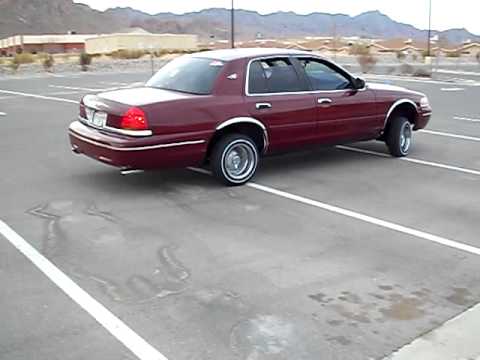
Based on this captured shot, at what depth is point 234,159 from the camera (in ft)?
28.9

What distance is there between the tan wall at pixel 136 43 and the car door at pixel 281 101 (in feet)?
205

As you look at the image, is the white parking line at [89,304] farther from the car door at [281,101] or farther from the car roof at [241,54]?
the car roof at [241,54]

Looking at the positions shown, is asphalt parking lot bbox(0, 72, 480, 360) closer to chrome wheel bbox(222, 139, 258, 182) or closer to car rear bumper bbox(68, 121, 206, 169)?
chrome wheel bbox(222, 139, 258, 182)

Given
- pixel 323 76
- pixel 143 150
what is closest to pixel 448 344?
pixel 143 150

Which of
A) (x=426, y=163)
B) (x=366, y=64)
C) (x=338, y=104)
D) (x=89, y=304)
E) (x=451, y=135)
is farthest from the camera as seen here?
(x=366, y=64)

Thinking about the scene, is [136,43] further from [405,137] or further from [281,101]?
[281,101]

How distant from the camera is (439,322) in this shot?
4727 millimetres

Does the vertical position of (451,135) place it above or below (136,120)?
below

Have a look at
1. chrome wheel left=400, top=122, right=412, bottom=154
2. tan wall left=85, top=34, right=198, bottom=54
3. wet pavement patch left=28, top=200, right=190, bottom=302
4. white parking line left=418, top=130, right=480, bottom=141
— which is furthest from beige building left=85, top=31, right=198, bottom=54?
wet pavement patch left=28, top=200, right=190, bottom=302

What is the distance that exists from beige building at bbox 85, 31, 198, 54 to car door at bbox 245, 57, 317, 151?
62449 mm

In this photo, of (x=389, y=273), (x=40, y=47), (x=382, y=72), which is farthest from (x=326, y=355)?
(x=40, y=47)

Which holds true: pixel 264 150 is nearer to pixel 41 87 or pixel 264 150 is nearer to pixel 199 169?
pixel 199 169

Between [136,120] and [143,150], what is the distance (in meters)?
0.35

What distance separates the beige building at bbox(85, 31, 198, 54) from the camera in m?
72.4
